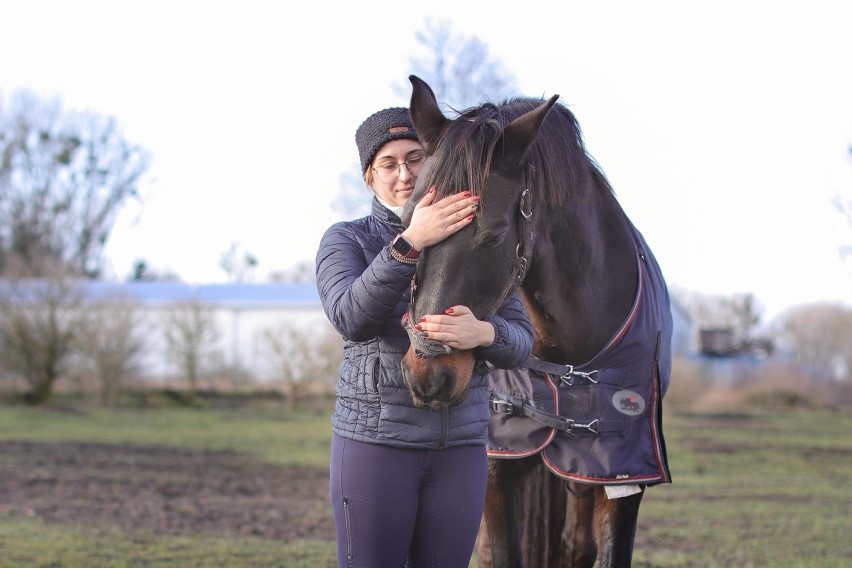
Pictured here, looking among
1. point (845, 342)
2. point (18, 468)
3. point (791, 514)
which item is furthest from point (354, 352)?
point (845, 342)

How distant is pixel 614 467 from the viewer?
2.92m

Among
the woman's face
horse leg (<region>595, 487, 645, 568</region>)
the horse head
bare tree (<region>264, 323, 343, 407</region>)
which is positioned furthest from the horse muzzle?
bare tree (<region>264, 323, 343, 407</region>)

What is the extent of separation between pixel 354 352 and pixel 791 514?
617 cm

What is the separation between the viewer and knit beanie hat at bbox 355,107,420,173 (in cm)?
242

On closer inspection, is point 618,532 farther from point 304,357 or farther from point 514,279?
point 304,357

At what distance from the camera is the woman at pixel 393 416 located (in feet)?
7.19

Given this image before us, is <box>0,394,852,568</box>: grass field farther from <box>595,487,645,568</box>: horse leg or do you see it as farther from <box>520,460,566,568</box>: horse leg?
<box>595,487,645,568</box>: horse leg

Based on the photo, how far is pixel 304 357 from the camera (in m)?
19.3

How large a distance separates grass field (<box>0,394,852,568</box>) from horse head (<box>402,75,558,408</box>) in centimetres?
344

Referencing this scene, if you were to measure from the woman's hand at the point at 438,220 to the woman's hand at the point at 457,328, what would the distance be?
176mm

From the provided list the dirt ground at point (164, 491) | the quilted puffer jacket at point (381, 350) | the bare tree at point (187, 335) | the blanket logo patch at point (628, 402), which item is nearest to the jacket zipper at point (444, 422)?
the quilted puffer jacket at point (381, 350)

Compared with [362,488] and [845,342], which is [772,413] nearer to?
[845,342]

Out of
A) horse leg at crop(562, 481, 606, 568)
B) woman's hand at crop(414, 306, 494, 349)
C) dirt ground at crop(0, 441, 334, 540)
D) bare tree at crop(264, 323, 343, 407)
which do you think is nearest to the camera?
woman's hand at crop(414, 306, 494, 349)

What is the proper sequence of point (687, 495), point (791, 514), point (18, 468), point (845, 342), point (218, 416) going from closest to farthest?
1. point (791, 514)
2. point (687, 495)
3. point (18, 468)
4. point (218, 416)
5. point (845, 342)
